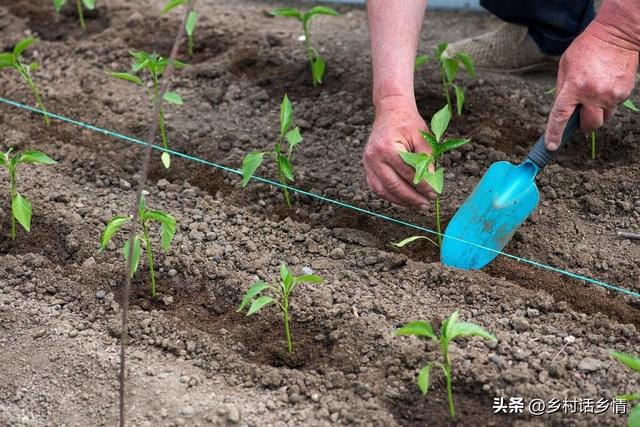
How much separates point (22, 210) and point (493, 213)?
1.35 meters

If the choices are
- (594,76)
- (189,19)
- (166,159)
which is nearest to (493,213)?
(594,76)

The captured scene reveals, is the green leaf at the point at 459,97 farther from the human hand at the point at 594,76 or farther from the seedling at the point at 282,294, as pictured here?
the seedling at the point at 282,294

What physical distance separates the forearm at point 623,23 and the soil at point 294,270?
617 mm

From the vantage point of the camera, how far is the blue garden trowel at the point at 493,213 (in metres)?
2.46

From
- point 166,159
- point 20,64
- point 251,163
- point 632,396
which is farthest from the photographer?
point 20,64

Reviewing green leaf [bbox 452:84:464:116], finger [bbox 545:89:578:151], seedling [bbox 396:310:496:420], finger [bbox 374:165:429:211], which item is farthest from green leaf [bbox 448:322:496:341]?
green leaf [bbox 452:84:464:116]

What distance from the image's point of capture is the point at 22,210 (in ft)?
8.42

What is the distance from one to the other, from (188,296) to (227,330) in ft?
0.66

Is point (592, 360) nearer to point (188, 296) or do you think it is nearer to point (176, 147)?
point (188, 296)

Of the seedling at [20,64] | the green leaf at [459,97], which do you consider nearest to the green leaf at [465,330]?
the green leaf at [459,97]

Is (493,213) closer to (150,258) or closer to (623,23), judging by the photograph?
(623,23)

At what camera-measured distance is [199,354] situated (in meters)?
2.32

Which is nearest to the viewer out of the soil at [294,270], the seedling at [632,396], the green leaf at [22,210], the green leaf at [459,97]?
the seedling at [632,396]

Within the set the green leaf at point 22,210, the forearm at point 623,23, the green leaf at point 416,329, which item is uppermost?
the forearm at point 623,23
